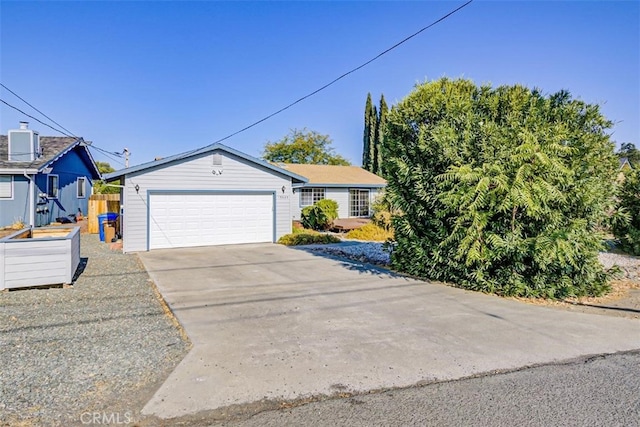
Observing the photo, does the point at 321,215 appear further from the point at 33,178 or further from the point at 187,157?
the point at 33,178

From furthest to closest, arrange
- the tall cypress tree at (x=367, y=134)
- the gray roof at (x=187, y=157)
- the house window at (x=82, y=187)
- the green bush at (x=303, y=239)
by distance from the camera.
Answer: the tall cypress tree at (x=367, y=134) → the house window at (x=82, y=187) → the green bush at (x=303, y=239) → the gray roof at (x=187, y=157)

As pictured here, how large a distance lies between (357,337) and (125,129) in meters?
25.0

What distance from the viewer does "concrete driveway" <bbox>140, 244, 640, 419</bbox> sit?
11.1 ft

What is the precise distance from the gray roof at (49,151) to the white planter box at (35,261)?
1043 centimetres

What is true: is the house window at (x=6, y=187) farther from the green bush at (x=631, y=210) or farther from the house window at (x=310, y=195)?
the green bush at (x=631, y=210)

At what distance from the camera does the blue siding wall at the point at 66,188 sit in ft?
52.9

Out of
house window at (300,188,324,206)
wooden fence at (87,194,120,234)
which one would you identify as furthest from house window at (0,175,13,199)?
house window at (300,188,324,206)

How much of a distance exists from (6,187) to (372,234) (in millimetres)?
14776

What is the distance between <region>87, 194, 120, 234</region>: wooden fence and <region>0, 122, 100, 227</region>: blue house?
2010mm

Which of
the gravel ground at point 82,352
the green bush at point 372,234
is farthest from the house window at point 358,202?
the gravel ground at point 82,352

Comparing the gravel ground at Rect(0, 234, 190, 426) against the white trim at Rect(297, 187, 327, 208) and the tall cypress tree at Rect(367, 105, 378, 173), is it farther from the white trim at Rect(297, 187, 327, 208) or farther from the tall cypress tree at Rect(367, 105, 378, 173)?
the tall cypress tree at Rect(367, 105, 378, 173)

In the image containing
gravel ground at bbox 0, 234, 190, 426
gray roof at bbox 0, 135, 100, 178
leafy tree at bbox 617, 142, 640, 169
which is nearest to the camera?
gravel ground at bbox 0, 234, 190, 426

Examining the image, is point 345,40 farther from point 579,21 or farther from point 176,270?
point 176,270

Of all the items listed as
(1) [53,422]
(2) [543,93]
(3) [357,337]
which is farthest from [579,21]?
(1) [53,422]
